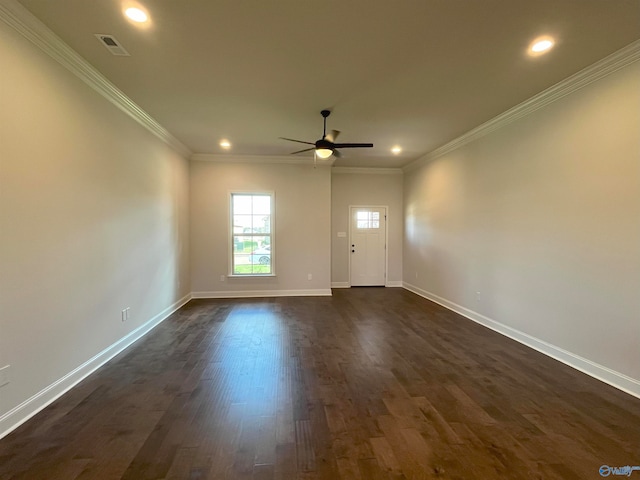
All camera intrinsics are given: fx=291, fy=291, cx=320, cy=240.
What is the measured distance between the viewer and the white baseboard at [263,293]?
595cm

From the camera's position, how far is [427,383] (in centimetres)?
261

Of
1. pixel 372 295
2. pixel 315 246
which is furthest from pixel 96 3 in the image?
pixel 372 295

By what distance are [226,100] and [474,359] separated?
4.00m

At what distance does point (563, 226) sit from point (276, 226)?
4589mm

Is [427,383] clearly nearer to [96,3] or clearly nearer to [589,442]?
[589,442]

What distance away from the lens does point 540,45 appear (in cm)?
241

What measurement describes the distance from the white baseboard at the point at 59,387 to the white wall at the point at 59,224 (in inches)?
0.5

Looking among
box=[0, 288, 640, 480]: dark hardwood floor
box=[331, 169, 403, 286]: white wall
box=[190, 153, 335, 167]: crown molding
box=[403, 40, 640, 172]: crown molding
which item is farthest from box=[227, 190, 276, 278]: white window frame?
box=[403, 40, 640, 172]: crown molding

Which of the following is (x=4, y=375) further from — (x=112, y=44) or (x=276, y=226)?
(x=276, y=226)

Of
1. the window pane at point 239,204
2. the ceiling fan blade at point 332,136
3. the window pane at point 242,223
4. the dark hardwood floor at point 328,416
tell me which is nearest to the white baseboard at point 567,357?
the dark hardwood floor at point 328,416

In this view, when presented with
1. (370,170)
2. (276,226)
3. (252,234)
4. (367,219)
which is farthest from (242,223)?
(370,170)

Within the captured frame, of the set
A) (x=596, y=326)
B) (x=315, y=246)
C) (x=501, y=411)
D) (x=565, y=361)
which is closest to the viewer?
(x=501, y=411)

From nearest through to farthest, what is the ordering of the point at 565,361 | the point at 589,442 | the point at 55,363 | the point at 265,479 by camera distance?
the point at 265,479
the point at 589,442
the point at 55,363
the point at 565,361

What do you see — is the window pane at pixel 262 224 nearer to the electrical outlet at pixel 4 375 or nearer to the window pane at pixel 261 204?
the window pane at pixel 261 204
